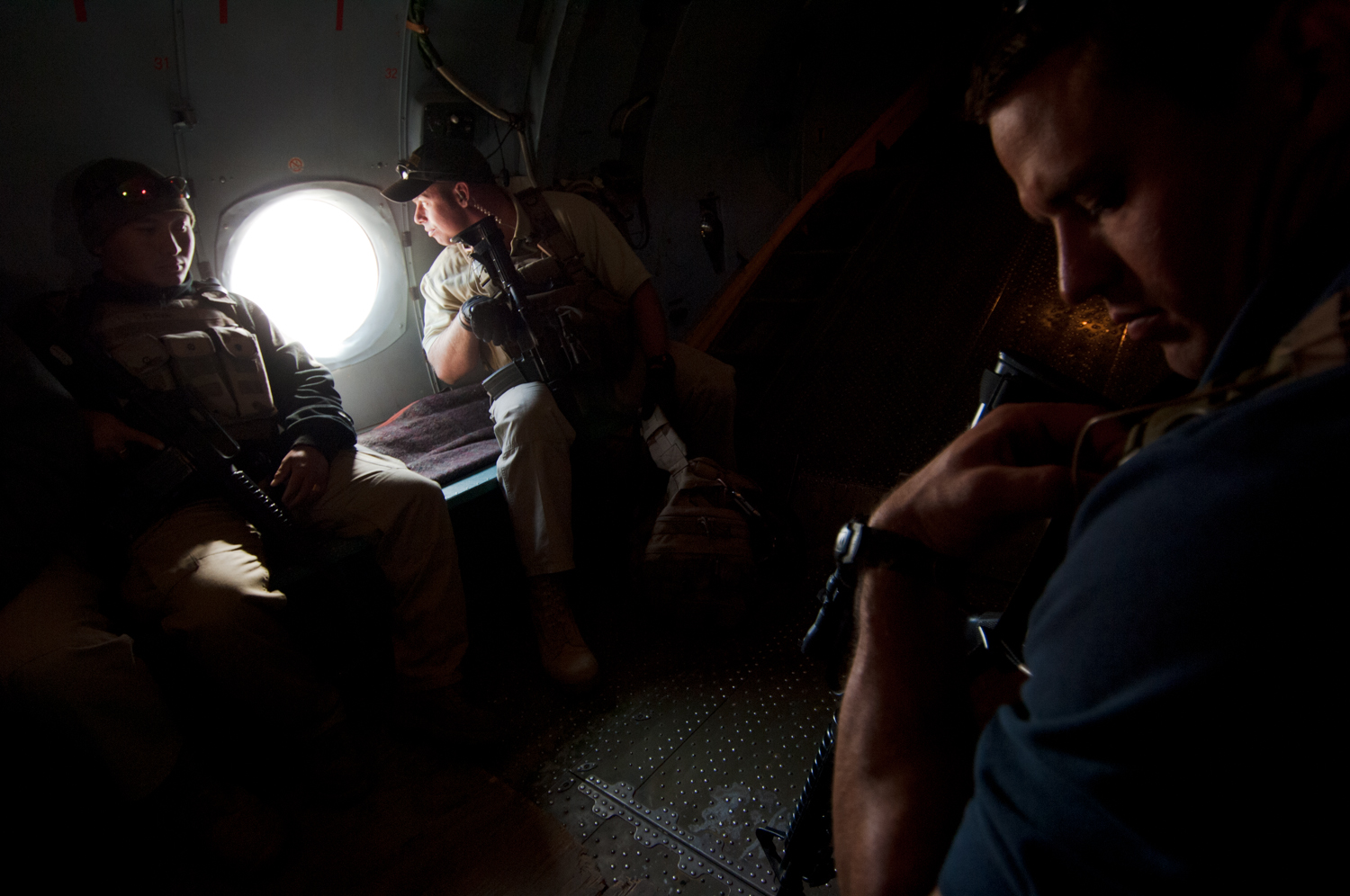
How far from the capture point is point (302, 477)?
2164 millimetres

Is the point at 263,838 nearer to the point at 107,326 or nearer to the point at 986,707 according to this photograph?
the point at 107,326

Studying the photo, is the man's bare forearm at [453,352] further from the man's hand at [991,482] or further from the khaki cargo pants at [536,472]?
the man's hand at [991,482]

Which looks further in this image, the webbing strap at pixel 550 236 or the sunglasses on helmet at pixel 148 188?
the webbing strap at pixel 550 236

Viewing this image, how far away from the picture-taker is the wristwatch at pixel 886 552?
2.75 feet

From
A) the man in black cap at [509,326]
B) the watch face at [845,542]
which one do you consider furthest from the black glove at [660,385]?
the watch face at [845,542]

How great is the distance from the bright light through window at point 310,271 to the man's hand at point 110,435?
2.73ft

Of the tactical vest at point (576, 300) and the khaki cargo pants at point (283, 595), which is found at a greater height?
the tactical vest at point (576, 300)

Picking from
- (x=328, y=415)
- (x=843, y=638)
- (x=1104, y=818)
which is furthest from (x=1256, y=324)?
(x=328, y=415)

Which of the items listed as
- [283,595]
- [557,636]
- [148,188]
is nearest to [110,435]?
[283,595]

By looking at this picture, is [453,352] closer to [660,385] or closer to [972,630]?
[660,385]

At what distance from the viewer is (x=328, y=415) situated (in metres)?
2.33

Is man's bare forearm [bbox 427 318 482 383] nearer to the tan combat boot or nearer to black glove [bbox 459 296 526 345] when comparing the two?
black glove [bbox 459 296 526 345]

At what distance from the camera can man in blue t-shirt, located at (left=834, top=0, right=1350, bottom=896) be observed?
400 mm

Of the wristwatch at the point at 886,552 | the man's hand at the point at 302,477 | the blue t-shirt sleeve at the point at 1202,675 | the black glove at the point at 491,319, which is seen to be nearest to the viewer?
the blue t-shirt sleeve at the point at 1202,675
